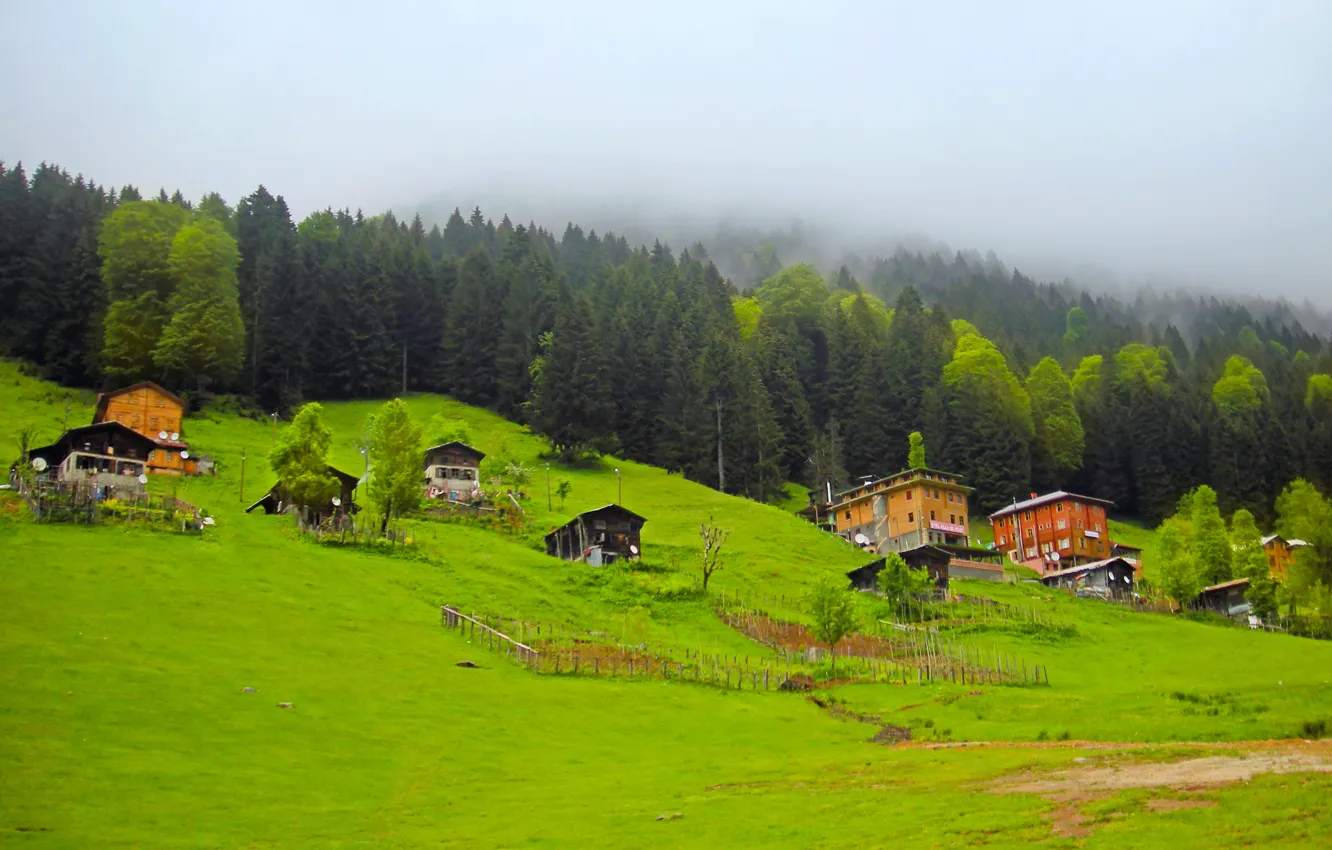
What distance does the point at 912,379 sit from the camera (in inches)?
5625

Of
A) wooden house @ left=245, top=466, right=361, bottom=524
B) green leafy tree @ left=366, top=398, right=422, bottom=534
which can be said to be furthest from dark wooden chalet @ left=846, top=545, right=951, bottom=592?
wooden house @ left=245, top=466, right=361, bottom=524

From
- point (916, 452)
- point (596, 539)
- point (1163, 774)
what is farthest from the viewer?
point (916, 452)

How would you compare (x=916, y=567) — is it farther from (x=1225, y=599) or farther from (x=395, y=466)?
(x=395, y=466)

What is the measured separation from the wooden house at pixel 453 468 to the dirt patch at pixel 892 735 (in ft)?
185

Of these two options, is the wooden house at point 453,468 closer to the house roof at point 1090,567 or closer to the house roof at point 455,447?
the house roof at point 455,447

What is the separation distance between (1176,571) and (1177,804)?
69186mm

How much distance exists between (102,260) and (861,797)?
115m

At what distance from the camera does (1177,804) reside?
2242cm

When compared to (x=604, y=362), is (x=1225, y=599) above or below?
below

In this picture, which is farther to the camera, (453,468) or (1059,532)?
(1059,532)

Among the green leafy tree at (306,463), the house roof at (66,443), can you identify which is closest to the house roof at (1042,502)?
the green leafy tree at (306,463)

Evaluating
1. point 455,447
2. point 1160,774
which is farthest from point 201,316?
point 1160,774

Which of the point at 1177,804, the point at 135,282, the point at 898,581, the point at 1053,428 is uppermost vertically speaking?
the point at 135,282

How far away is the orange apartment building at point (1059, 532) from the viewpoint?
110 meters
